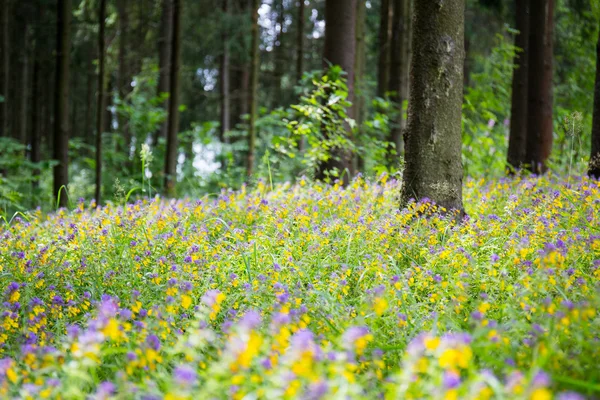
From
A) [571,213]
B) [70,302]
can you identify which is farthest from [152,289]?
[571,213]

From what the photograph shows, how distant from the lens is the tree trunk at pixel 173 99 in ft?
40.9

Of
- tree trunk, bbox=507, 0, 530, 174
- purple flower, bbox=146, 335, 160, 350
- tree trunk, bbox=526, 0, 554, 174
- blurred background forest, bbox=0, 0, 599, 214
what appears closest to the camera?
purple flower, bbox=146, 335, 160, 350

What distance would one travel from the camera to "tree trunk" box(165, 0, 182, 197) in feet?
40.9

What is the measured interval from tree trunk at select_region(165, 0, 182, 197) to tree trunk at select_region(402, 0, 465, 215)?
26.0 ft

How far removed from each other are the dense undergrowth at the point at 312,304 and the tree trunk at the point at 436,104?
0.30 metres

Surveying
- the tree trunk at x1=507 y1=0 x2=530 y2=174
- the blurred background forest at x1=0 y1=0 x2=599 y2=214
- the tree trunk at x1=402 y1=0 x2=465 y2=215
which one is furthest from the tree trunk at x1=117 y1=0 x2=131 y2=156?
the tree trunk at x1=402 y1=0 x2=465 y2=215

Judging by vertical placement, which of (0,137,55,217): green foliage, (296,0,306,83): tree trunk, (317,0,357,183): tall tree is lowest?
(0,137,55,217): green foliage

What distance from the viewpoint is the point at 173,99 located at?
12.8 metres

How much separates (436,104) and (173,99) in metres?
9.21

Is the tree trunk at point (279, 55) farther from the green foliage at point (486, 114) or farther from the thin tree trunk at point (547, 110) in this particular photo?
the thin tree trunk at point (547, 110)

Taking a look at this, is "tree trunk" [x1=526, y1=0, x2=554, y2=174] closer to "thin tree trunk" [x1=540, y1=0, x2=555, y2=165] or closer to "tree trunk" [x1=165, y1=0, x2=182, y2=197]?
"thin tree trunk" [x1=540, y1=0, x2=555, y2=165]

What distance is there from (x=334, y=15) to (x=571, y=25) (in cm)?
974

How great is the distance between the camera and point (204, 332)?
2.01m

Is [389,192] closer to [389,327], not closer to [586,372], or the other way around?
[389,327]
